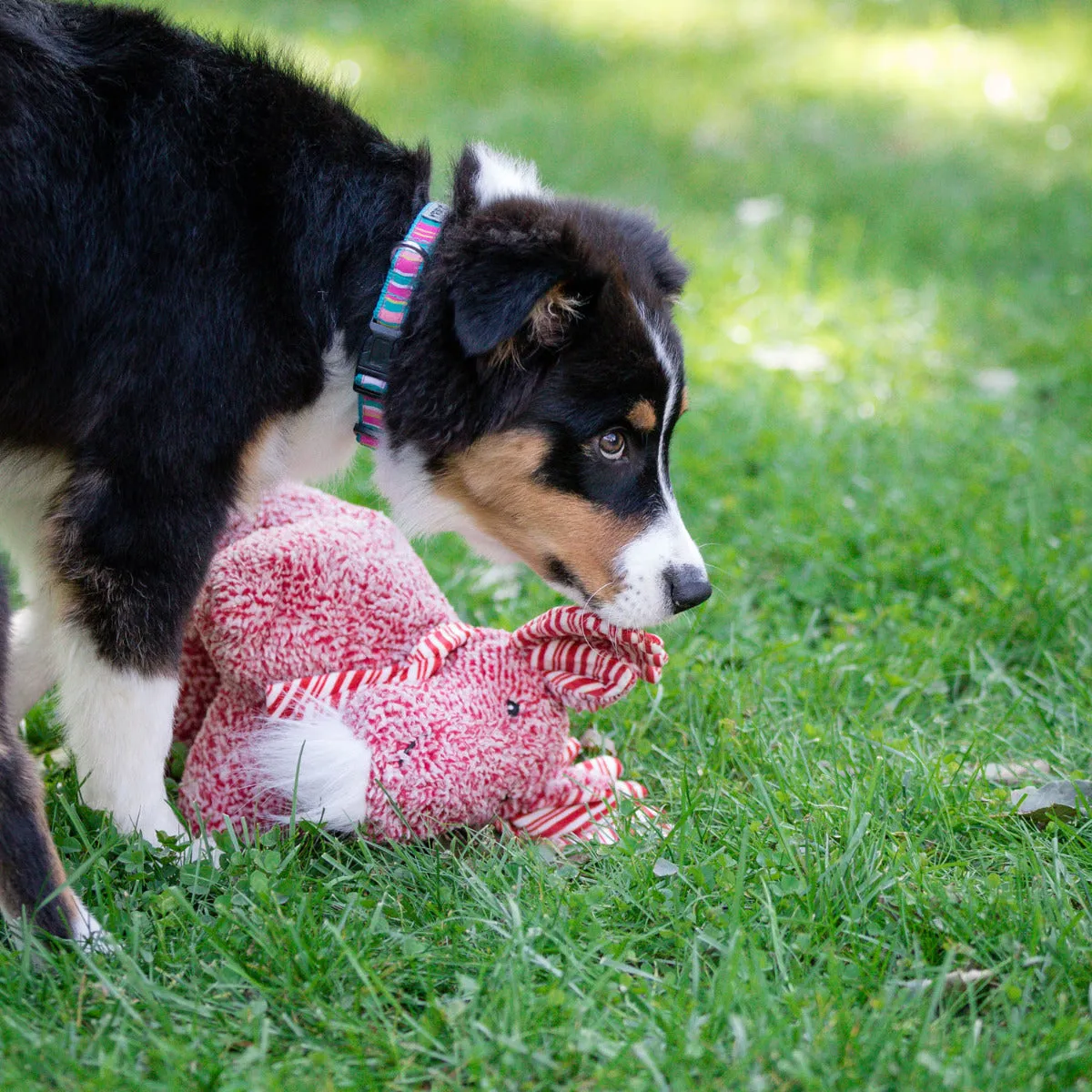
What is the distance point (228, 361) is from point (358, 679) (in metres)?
0.77

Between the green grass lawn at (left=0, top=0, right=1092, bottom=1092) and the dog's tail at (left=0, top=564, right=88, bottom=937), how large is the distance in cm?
9

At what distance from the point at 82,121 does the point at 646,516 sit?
4.97 feet

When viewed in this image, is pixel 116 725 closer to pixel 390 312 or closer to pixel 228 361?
pixel 228 361

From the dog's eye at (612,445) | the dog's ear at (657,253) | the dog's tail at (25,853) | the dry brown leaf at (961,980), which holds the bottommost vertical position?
the dog's tail at (25,853)

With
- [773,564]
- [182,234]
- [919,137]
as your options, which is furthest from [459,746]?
[919,137]

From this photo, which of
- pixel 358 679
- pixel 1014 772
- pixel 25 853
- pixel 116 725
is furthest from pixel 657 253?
pixel 25 853

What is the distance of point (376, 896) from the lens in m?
2.64

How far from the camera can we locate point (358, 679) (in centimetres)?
286

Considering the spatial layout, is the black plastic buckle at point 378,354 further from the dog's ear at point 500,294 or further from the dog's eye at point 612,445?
the dog's eye at point 612,445

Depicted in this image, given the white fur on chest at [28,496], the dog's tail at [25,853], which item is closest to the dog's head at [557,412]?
the white fur on chest at [28,496]

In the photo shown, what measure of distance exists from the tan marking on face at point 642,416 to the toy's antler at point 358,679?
64cm

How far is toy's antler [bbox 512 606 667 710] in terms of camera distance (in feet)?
9.39

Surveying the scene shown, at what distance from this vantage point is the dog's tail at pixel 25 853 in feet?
7.71

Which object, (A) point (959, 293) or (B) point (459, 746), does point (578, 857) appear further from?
(A) point (959, 293)
